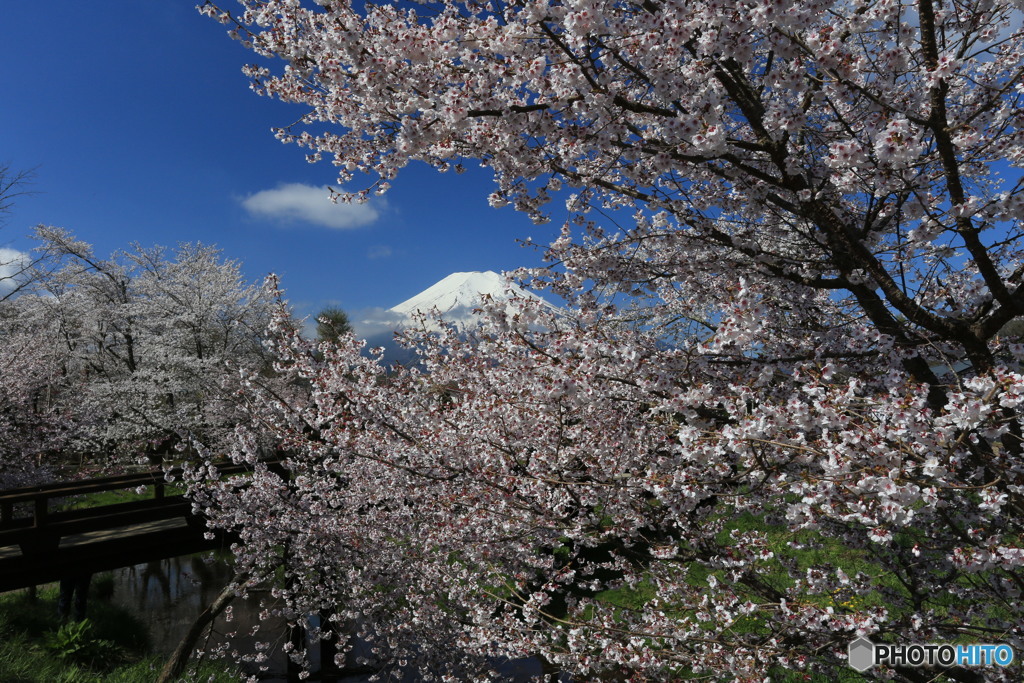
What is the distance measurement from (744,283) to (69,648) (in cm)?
1137

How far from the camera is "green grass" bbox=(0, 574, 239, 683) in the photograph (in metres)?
7.89

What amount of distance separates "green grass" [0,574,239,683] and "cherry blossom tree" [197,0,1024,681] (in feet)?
20.4

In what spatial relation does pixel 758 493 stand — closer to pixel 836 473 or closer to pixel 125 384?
pixel 836 473

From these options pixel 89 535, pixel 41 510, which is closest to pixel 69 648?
pixel 89 535

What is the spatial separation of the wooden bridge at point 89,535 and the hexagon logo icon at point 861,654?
771 centimetres

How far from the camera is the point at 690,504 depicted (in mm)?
3848

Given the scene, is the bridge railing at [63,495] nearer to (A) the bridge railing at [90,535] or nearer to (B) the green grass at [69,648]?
(A) the bridge railing at [90,535]

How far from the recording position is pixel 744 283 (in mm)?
2938

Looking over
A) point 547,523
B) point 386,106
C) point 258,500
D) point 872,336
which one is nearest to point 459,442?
point 547,523

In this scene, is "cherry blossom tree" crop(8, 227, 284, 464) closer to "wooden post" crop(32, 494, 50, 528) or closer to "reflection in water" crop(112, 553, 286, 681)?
"reflection in water" crop(112, 553, 286, 681)

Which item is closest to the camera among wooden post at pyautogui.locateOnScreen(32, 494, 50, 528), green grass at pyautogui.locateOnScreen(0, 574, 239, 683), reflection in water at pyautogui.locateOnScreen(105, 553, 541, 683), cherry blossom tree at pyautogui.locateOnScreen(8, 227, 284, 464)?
wooden post at pyautogui.locateOnScreen(32, 494, 50, 528)

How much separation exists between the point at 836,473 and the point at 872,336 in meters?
1.46

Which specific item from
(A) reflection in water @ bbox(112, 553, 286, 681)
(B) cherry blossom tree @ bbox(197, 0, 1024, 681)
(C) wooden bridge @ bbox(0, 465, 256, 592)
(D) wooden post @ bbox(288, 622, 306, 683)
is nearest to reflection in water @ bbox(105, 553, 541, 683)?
(A) reflection in water @ bbox(112, 553, 286, 681)

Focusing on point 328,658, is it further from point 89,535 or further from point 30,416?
point 30,416
